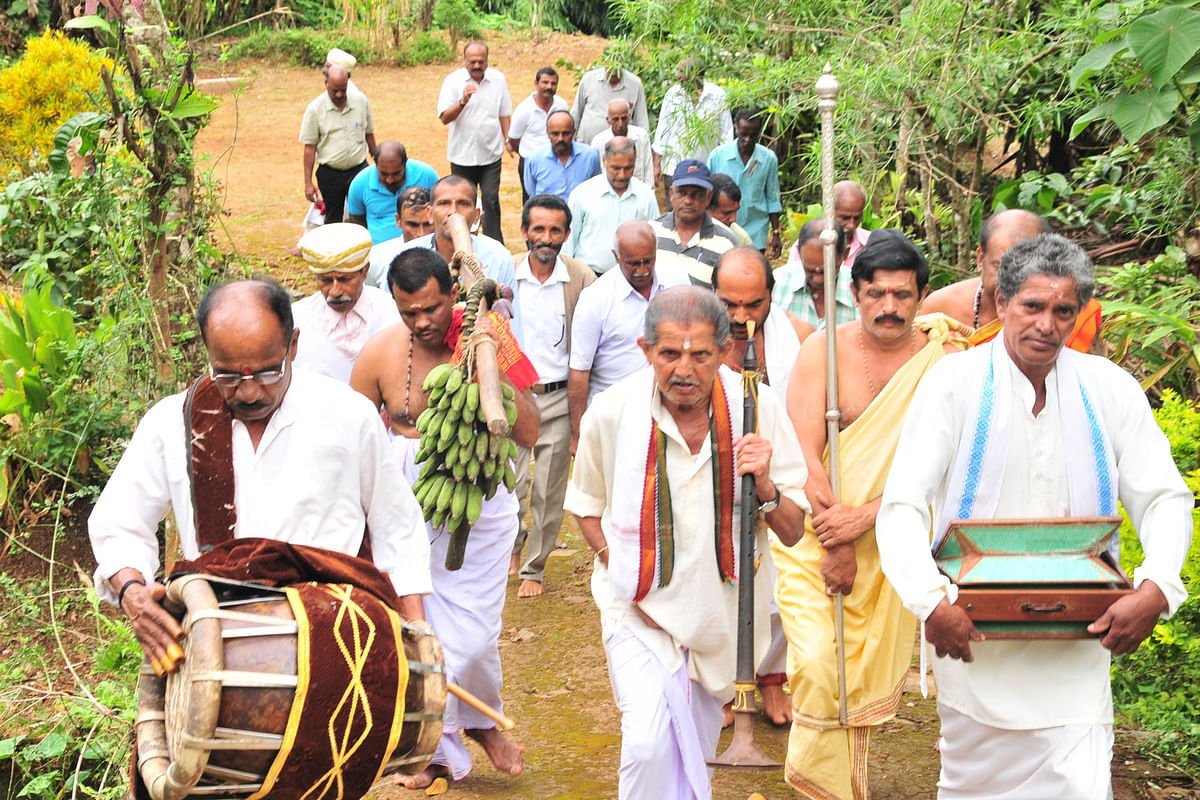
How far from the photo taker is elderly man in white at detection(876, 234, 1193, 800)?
4.21m

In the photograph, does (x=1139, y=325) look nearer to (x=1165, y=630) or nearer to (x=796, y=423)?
(x=1165, y=630)

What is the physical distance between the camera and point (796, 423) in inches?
218

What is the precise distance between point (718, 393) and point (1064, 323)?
4.18 ft

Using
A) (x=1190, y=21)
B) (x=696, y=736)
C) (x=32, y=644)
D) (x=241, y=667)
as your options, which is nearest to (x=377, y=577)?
(x=241, y=667)

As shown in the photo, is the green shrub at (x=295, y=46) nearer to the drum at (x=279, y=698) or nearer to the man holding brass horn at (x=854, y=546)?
the man holding brass horn at (x=854, y=546)

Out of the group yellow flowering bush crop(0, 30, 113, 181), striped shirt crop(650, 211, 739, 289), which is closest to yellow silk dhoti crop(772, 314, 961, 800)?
striped shirt crop(650, 211, 739, 289)

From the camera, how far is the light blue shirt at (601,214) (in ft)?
32.2

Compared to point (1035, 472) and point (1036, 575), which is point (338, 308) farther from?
point (1036, 575)

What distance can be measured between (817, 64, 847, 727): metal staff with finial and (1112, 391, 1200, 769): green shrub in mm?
1484

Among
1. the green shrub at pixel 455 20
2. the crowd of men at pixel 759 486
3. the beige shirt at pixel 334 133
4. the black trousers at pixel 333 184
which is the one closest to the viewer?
the crowd of men at pixel 759 486

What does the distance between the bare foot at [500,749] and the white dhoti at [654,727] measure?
49.0 inches

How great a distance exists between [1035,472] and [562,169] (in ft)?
26.0

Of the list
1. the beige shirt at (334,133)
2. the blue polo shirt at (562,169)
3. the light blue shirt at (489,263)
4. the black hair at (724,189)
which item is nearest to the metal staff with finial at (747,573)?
the light blue shirt at (489,263)

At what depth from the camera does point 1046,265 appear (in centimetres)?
422
